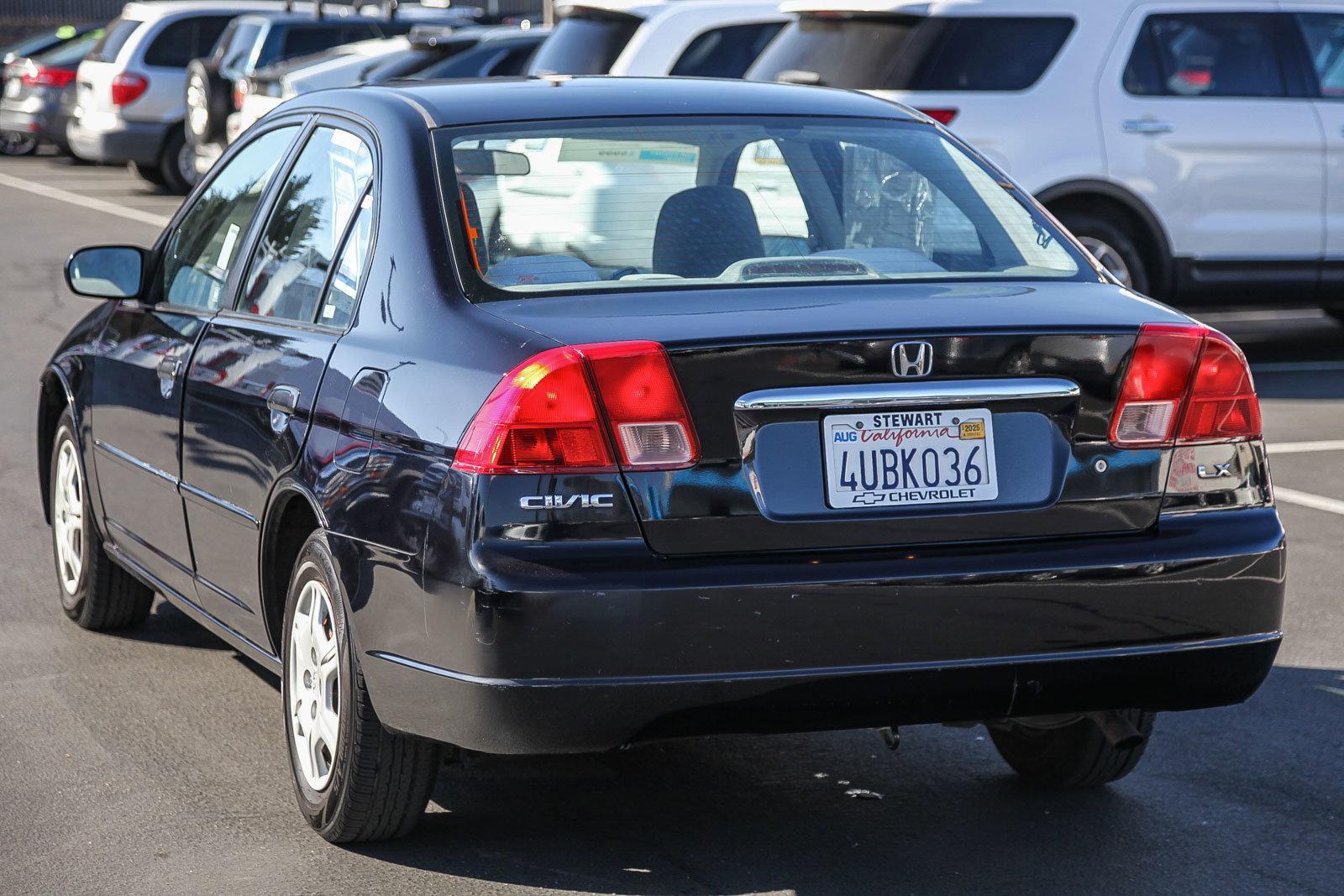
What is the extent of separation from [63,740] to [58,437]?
150 cm

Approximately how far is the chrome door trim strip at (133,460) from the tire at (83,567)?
24 centimetres

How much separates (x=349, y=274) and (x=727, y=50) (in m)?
8.86

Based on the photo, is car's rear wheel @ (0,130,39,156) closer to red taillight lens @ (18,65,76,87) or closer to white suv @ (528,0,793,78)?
red taillight lens @ (18,65,76,87)

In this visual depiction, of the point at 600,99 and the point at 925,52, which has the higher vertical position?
the point at 600,99

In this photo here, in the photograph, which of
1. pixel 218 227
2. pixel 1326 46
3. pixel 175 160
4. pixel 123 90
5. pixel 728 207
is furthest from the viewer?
pixel 175 160

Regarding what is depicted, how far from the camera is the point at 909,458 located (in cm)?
369

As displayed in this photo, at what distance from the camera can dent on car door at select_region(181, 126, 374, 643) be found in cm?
436

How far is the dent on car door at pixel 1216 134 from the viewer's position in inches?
433

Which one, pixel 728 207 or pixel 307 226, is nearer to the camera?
pixel 728 207

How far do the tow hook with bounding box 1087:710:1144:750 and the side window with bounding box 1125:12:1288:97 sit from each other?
24.2 feet

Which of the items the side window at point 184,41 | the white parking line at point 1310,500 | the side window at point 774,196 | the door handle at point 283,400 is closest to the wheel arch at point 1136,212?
the white parking line at point 1310,500

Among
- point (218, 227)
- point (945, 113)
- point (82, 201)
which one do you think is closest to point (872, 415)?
point (218, 227)

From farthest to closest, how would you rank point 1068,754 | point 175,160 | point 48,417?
point 175,160 < point 48,417 < point 1068,754

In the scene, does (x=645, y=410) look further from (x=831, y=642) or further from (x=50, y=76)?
(x=50, y=76)
